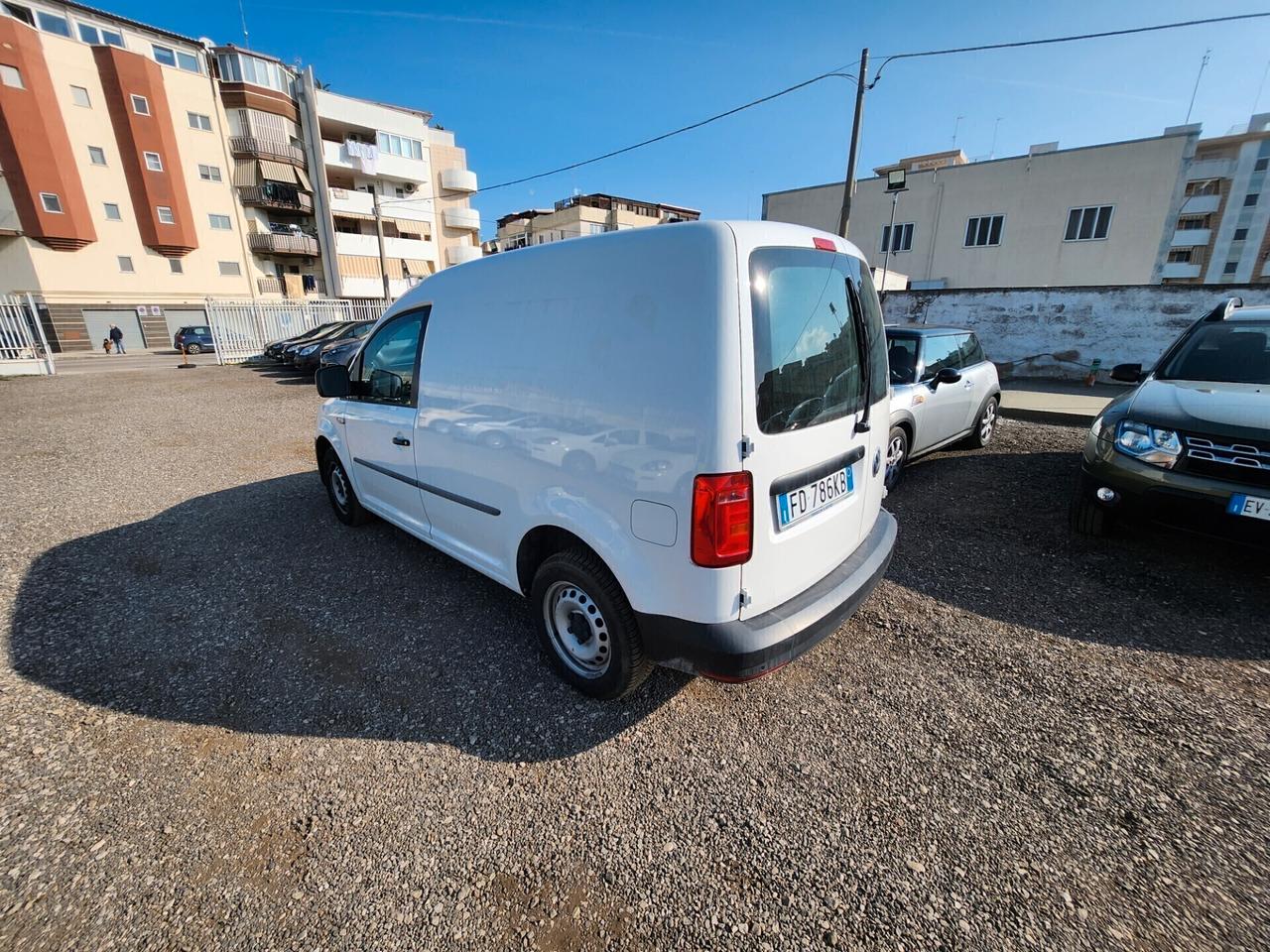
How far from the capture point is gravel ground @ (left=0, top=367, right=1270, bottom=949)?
1590mm

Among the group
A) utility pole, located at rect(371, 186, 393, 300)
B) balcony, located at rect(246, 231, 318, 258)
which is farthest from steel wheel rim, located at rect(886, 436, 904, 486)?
balcony, located at rect(246, 231, 318, 258)

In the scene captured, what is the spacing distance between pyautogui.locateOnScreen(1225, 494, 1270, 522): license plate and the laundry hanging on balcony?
145ft

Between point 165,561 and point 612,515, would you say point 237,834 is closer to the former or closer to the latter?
point 612,515

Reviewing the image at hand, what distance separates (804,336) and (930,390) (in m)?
3.82

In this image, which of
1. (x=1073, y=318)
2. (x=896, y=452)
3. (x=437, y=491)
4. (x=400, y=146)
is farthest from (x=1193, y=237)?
(x=400, y=146)

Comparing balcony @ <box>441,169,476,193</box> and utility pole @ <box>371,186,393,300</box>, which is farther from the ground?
balcony @ <box>441,169,476,193</box>

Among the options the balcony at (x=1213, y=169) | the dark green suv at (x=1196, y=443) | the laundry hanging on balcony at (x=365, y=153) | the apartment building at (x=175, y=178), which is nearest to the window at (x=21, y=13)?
the apartment building at (x=175, y=178)

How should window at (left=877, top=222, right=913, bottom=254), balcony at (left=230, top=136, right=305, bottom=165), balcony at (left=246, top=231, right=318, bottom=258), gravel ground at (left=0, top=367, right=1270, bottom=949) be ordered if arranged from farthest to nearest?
balcony at (left=246, top=231, right=318, bottom=258), balcony at (left=230, top=136, right=305, bottom=165), window at (left=877, top=222, right=913, bottom=254), gravel ground at (left=0, top=367, right=1270, bottom=949)

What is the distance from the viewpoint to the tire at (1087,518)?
12.5 ft

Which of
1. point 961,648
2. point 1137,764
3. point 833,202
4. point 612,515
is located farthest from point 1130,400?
point 833,202

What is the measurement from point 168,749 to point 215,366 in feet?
68.0

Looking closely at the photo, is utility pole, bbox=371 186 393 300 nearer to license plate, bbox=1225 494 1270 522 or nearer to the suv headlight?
the suv headlight

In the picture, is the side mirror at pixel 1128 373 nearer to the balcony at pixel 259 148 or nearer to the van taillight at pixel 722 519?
the van taillight at pixel 722 519

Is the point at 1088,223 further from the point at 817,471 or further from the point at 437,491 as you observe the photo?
the point at 437,491
